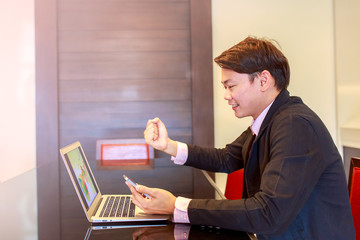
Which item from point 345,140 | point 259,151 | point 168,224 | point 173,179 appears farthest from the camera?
point 345,140

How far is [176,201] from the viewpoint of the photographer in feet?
3.54

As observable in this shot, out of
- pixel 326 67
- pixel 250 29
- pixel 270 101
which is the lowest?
pixel 270 101

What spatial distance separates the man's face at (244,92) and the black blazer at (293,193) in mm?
120

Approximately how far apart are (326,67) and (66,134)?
2.55 metres

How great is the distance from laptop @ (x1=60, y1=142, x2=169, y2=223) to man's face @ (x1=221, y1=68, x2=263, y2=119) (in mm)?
504

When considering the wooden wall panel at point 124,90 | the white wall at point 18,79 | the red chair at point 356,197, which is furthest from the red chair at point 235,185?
the white wall at point 18,79

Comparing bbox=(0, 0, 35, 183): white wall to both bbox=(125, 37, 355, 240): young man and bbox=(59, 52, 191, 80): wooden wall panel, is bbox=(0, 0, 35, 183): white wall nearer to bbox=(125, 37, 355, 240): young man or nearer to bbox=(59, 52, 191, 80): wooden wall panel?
bbox=(59, 52, 191, 80): wooden wall panel

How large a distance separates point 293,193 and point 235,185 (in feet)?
3.32

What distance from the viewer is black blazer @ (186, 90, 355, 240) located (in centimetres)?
97

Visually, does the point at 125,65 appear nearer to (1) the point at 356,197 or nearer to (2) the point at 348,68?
(2) the point at 348,68

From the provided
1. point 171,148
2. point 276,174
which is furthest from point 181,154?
point 276,174

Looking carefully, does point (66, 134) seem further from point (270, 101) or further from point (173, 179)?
point (270, 101)

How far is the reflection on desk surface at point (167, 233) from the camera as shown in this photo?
934 mm

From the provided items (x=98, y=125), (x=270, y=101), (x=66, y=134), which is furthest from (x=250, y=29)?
(x=270, y=101)
